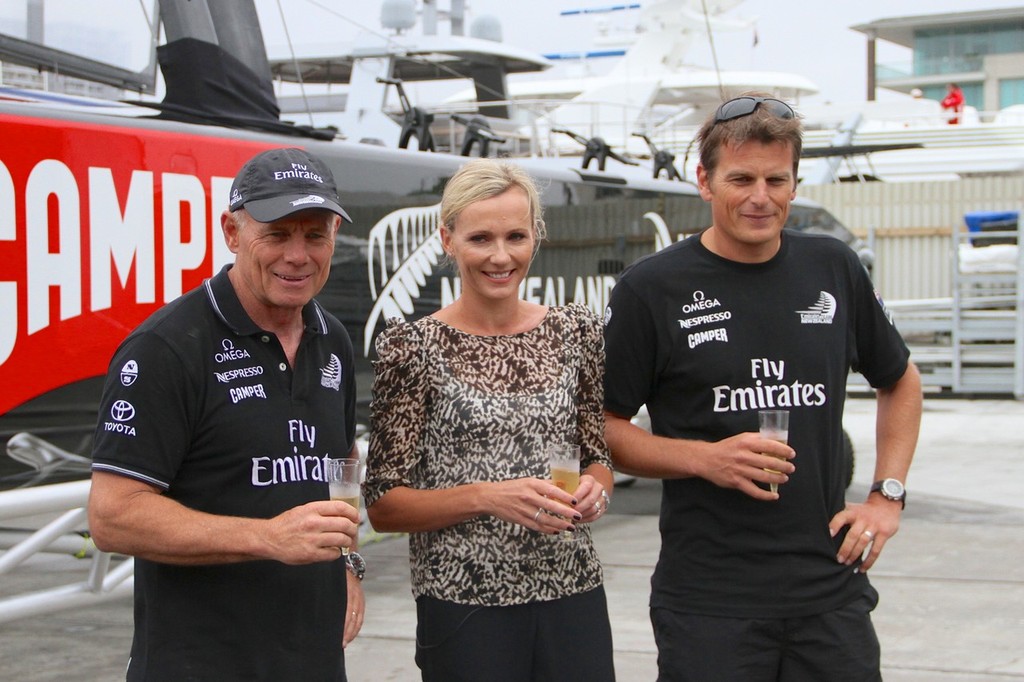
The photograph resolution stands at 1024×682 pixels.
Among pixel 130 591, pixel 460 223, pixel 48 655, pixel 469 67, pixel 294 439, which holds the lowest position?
pixel 48 655

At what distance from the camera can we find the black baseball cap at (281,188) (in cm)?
246

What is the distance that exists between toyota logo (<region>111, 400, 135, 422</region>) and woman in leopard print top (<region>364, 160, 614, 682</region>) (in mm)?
598

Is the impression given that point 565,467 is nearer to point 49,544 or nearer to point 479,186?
point 479,186

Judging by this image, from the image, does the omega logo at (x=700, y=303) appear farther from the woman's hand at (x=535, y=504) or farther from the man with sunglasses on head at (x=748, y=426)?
the woman's hand at (x=535, y=504)

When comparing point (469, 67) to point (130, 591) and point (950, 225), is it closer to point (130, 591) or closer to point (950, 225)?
point (130, 591)

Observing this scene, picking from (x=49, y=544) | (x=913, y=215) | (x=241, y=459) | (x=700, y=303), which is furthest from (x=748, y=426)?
(x=913, y=215)

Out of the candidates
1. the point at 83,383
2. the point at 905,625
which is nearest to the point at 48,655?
the point at 83,383

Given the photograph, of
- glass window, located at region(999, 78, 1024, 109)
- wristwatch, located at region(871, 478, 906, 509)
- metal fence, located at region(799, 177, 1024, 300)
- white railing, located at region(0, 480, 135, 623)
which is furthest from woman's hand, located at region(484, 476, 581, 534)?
glass window, located at region(999, 78, 1024, 109)

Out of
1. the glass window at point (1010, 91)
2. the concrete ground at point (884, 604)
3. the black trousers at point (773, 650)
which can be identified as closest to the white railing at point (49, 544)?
the concrete ground at point (884, 604)

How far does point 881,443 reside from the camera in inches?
122

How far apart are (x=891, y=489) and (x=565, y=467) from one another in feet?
2.78

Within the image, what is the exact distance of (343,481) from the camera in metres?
2.38

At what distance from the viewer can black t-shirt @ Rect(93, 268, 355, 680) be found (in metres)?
2.31

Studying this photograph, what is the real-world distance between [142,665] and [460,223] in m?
1.12
